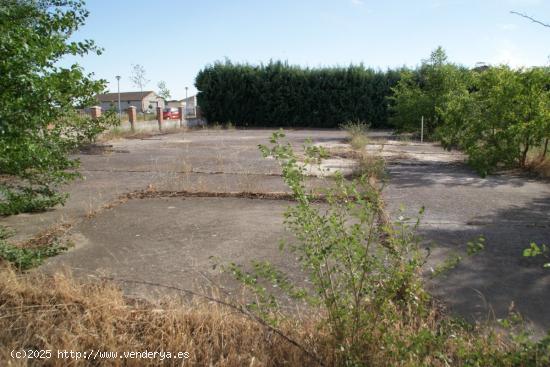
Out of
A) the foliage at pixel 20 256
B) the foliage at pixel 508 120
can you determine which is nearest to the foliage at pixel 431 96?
the foliage at pixel 508 120

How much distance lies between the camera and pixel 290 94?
29.4 meters

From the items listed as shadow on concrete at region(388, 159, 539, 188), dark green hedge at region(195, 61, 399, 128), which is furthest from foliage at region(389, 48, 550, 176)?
dark green hedge at region(195, 61, 399, 128)

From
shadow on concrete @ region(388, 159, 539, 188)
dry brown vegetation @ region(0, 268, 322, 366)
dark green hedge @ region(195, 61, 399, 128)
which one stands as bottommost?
dry brown vegetation @ region(0, 268, 322, 366)

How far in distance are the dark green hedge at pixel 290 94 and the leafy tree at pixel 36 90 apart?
2582 cm

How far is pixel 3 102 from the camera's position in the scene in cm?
323

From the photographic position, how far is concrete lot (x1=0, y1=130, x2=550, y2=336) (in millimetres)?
3357

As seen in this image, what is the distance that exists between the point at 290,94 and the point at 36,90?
26852mm

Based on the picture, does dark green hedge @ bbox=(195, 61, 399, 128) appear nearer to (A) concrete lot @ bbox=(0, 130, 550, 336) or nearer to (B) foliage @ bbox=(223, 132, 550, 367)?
(A) concrete lot @ bbox=(0, 130, 550, 336)

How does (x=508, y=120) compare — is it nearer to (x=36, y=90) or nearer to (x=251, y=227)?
(x=251, y=227)

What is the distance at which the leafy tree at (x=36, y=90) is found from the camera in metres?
3.20

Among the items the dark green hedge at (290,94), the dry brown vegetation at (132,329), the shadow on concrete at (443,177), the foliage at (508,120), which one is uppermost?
the dark green hedge at (290,94)

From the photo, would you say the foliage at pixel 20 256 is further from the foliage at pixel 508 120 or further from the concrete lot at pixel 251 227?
the foliage at pixel 508 120

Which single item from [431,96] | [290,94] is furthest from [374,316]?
[290,94]

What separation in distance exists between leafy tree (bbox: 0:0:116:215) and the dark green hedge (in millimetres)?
25820
